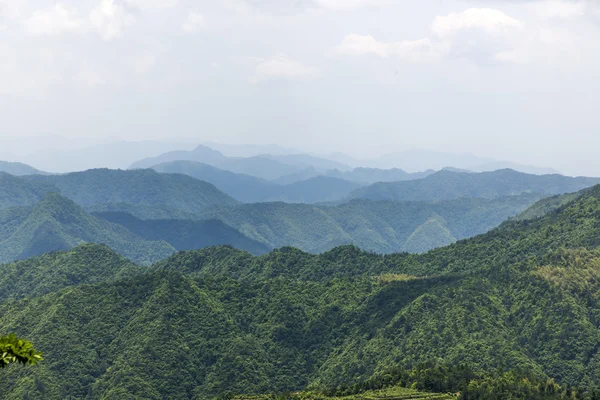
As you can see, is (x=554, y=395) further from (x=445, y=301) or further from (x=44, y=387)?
(x=44, y=387)

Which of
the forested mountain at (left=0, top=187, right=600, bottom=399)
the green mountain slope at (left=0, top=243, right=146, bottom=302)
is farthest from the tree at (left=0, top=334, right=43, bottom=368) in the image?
the green mountain slope at (left=0, top=243, right=146, bottom=302)

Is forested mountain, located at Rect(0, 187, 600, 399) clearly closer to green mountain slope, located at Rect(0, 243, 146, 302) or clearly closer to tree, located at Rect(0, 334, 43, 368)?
green mountain slope, located at Rect(0, 243, 146, 302)

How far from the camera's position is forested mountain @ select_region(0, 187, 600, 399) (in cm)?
9481

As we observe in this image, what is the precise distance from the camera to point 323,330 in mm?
114688

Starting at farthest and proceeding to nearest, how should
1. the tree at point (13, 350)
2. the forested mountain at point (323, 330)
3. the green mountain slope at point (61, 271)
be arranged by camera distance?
the green mountain slope at point (61, 271), the forested mountain at point (323, 330), the tree at point (13, 350)

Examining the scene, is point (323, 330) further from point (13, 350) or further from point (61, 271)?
point (13, 350)

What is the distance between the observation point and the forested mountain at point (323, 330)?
311 feet

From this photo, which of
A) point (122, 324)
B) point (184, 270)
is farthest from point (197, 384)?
point (184, 270)

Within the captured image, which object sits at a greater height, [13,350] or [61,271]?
[13,350]

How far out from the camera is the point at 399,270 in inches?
5704

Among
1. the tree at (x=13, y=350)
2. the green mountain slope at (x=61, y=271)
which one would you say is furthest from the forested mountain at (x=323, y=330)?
the tree at (x=13, y=350)

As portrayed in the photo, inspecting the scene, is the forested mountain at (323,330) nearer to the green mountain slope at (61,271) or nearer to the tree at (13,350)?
the green mountain slope at (61,271)

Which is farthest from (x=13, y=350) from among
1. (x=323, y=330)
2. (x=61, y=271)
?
(x=61, y=271)

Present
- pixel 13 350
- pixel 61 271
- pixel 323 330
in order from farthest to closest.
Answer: pixel 61 271 → pixel 323 330 → pixel 13 350
